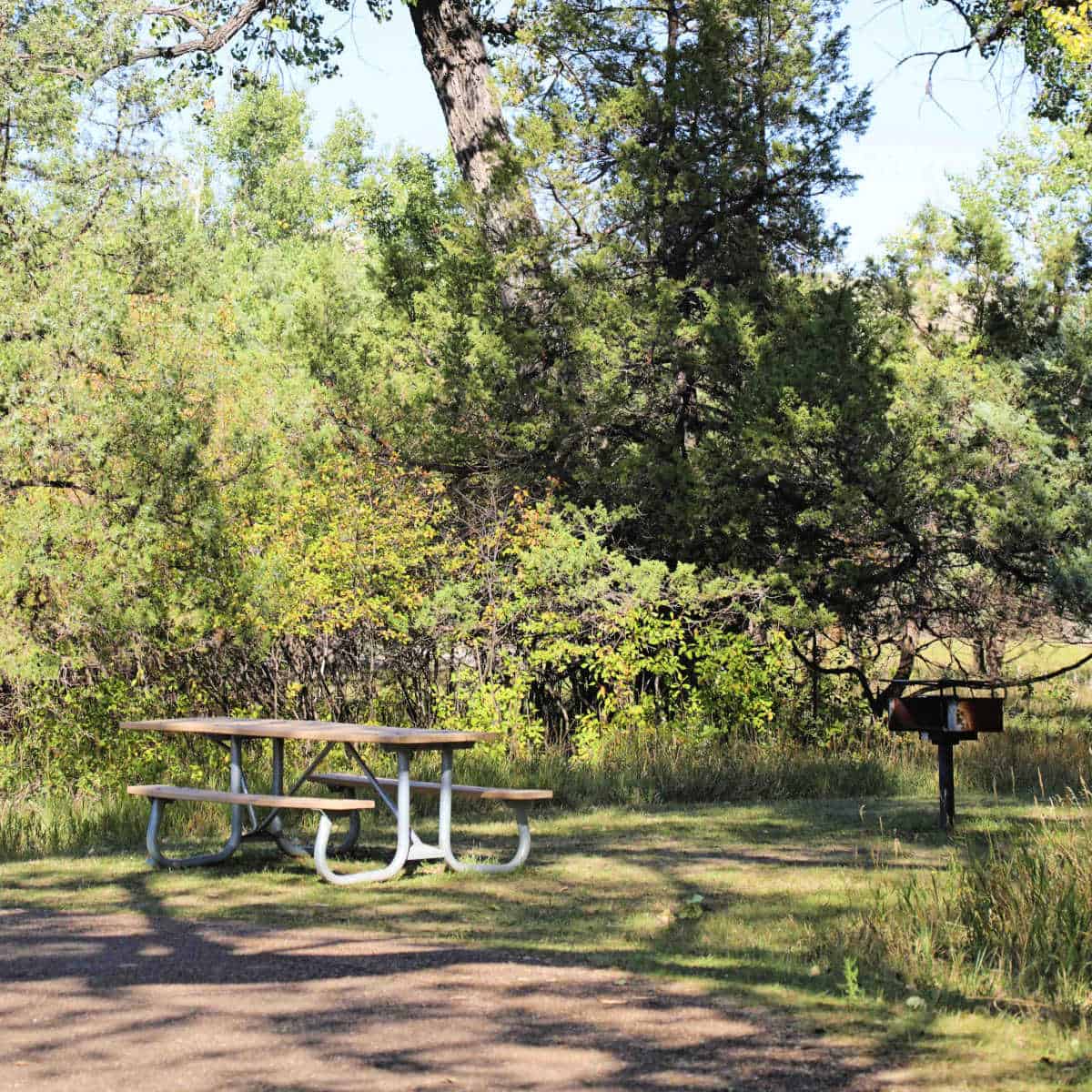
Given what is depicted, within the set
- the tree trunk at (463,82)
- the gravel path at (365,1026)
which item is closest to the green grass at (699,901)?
the gravel path at (365,1026)

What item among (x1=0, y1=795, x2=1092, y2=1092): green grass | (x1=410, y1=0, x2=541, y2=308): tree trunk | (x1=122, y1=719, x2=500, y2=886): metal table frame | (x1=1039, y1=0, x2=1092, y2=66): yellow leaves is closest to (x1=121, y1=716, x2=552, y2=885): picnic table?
(x1=122, y1=719, x2=500, y2=886): metal table frame

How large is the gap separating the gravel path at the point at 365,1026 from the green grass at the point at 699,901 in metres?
0.27

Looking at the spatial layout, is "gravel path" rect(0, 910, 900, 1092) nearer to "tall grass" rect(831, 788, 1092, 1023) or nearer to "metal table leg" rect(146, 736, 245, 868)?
"tall grass" rect(831, 788, 1092, 1023)

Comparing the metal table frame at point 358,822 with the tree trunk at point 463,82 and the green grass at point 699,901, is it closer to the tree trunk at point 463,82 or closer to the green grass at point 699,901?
the green grass at point 699,901

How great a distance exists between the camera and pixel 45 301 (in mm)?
14320

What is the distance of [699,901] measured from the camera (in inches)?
251

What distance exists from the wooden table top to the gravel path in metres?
1.48

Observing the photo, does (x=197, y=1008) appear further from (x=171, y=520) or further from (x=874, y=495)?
(x=874, y=495)

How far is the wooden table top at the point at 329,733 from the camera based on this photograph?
22.8ft

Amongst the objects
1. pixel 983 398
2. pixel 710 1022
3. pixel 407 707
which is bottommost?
pixel 710 1022

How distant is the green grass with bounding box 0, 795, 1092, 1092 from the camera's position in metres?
4.33

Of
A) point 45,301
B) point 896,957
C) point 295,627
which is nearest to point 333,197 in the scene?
point 45,301

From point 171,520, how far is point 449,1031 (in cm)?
894

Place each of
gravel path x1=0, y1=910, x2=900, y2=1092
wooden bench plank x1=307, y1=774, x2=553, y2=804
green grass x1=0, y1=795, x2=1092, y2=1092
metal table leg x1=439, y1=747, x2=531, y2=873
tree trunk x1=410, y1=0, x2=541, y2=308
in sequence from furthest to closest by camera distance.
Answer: tree trunk x1=410, y1=0, x2=541, y2=308 → wooden bench plank x1=307, y1=774, x2=553, y2=804 → metal table leg x1=439, y1=747, x2=531, y2=873 → green grass x1=0, y1=795, x2=1092, y2=1092 → gravel path x1=0, y1=910, x2=900, y2=1092
